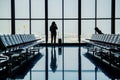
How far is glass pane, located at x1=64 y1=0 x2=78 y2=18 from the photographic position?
19656 mm

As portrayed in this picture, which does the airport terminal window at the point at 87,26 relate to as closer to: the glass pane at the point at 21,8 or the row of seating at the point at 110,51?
the glass pane at the point at 21,8

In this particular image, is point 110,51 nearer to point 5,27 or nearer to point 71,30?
point 71,30

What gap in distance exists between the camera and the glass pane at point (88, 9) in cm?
1947

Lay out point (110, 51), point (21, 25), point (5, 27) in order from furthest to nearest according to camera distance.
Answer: point (21, 25)
point (5, 27)
point (110, 51)

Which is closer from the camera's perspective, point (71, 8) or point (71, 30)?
point (71, 30)

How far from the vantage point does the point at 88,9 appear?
19.5 m

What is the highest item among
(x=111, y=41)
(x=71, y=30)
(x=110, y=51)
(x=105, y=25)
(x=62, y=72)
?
(x=105, y=25)

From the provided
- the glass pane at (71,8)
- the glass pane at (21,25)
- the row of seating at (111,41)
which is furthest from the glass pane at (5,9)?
the row of seating at (111,41)

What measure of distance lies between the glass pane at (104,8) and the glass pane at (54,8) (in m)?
2.73

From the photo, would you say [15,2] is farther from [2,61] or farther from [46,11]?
[2,61]

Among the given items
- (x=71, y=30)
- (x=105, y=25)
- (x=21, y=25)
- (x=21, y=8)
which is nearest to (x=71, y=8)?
(x=71, y=30)

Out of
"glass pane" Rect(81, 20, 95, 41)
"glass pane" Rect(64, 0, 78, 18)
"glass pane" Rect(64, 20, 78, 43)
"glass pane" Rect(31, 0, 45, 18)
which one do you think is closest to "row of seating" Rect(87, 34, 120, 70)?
"glass pane" Rect(81, 20, 95, 41)

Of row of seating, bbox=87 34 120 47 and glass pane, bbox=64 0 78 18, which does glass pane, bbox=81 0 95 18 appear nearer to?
glass pane, bbox=64 0 78 18

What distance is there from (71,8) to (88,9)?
1213 mm
